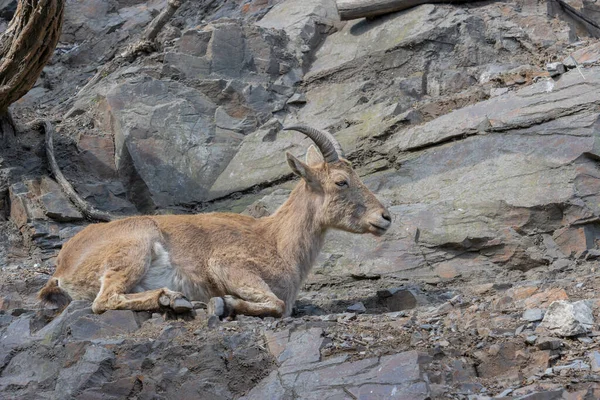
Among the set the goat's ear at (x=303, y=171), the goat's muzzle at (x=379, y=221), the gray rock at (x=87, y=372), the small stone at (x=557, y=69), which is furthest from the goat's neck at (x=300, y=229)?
the small stone at (x=557, y=69)

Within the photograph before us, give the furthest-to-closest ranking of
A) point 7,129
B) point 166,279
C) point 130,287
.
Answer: point 7,129, point 166,279, point 130,287

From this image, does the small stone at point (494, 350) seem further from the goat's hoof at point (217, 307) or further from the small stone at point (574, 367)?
the goat's hoof at point (217, 307)

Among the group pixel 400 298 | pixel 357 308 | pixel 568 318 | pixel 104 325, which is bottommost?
pixel 400 298

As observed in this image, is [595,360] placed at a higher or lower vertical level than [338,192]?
higher

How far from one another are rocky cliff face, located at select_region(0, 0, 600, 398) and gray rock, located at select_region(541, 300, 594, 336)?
0.54 feet

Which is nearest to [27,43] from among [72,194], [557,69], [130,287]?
[72,194]

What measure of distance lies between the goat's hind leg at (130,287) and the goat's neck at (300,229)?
1.60 m

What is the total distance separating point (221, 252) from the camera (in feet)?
31.8

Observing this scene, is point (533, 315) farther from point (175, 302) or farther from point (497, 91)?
point (497, 91)

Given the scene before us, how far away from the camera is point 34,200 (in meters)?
12.4

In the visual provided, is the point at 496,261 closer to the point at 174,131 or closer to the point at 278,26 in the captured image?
the point at 174,131

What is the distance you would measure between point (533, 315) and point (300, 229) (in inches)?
134

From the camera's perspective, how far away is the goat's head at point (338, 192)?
10.1 meters

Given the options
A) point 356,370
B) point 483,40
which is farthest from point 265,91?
point 356,370
